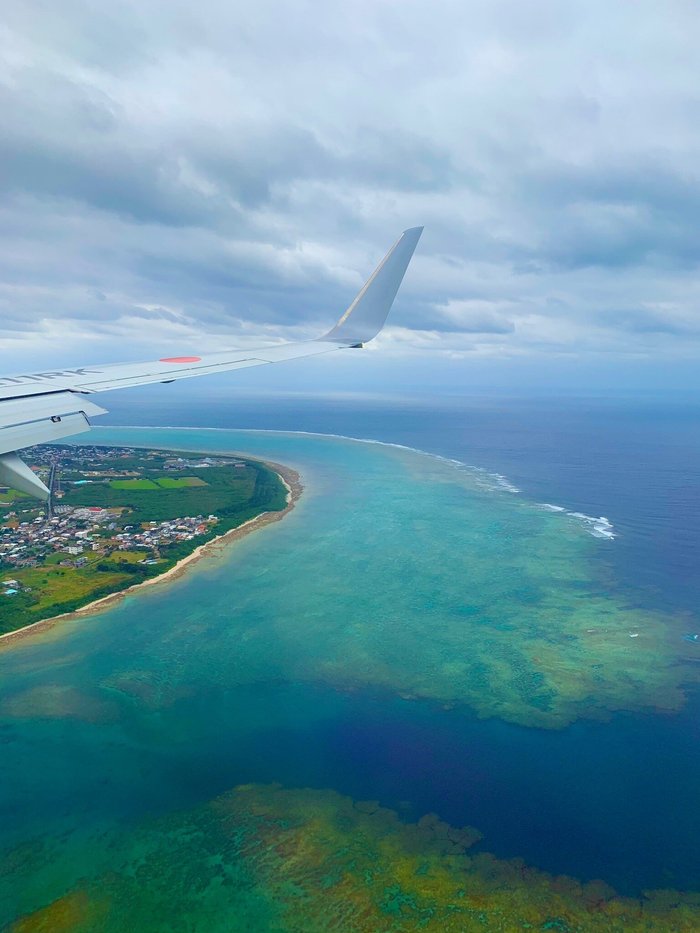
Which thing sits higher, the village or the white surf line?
the white surf line

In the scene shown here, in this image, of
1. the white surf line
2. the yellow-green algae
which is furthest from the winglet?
the white surf line

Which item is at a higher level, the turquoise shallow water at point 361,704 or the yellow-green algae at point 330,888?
the turquoise shallow water at point 361,704

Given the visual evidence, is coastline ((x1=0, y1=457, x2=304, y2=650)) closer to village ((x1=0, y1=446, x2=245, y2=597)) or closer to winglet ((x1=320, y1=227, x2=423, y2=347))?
village ((x1=0, y1=446, x2=245, y2=597))

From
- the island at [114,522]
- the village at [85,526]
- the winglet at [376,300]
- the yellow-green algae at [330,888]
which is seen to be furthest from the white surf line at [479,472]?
the winglet at [376,300]

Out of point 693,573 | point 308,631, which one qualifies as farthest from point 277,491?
point 693,573

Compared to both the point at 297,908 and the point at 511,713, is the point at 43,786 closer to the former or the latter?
the point at 297,908

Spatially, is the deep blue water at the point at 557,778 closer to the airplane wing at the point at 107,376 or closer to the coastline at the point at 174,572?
the airplane wing at the point at 107,376
